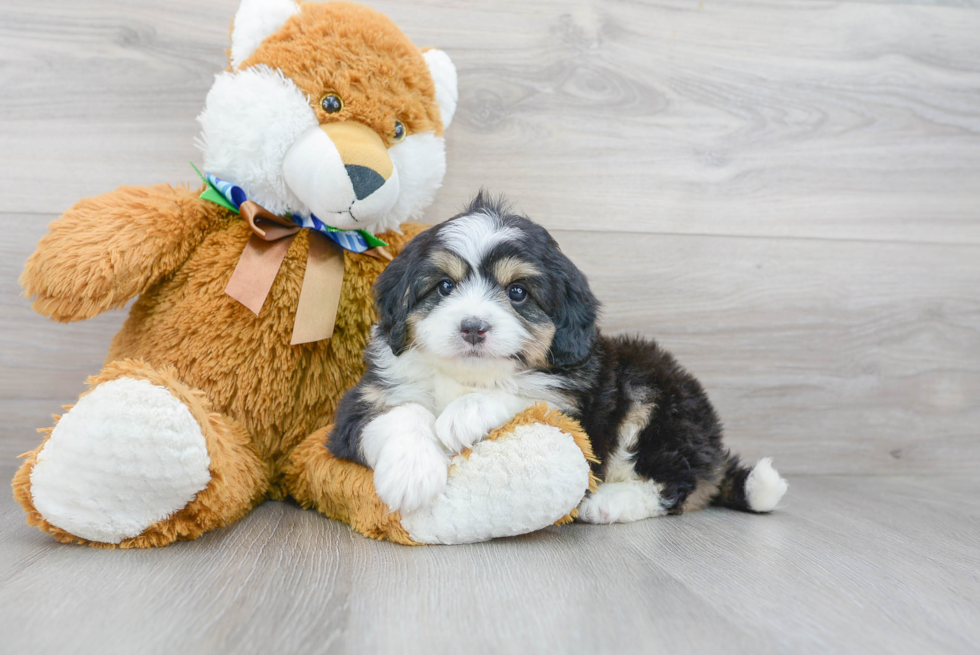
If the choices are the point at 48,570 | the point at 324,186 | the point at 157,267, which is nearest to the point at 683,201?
the point at 324,186

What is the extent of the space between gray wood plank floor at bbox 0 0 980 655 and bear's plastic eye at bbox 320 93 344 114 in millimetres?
620

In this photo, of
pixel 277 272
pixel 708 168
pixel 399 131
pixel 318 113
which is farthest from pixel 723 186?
pixel 277 272

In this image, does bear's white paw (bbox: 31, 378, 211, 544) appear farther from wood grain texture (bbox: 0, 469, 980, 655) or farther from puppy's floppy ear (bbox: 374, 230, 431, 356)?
puppy's floppy ear (bbox: 374, 230, 431, 356)

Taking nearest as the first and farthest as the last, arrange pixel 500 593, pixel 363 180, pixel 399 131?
pixel 500 593 < pixel 363 180 < pixel 399 131

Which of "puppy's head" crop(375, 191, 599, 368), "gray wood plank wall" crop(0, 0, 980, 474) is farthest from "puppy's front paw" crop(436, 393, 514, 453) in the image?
"gray wood plank wall" crop(0, 0, 980, 474)

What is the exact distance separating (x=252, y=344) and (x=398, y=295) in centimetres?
44

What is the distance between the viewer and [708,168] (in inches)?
97.7

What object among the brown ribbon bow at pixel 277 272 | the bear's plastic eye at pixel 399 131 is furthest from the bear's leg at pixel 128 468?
the bear's plastic eye at pixel 399 131

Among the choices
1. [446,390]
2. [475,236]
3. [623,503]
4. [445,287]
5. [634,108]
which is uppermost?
[634,108]

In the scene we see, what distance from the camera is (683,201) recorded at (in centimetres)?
248

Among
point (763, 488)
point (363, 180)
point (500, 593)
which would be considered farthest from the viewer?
point (763, 488)

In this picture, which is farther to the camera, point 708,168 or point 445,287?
point 708,168

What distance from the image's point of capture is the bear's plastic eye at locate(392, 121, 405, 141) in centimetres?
186

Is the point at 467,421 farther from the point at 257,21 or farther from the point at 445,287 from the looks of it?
the point at 257,21
